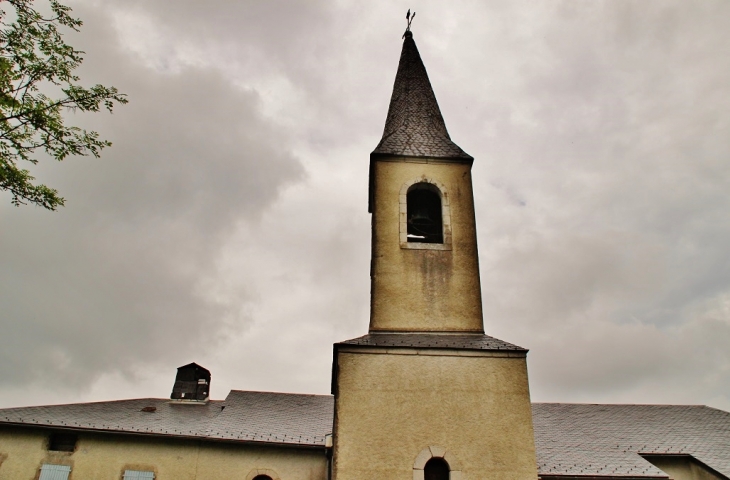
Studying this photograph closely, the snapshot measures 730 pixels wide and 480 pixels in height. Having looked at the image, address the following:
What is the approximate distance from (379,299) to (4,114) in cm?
711

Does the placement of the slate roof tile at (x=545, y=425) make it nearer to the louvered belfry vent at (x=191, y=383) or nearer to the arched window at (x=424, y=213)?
the louvered belfry vent at (x=191, y=383)

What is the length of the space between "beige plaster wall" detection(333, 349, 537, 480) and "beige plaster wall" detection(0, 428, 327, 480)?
7434mm

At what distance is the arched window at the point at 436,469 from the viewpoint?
28.3 ft

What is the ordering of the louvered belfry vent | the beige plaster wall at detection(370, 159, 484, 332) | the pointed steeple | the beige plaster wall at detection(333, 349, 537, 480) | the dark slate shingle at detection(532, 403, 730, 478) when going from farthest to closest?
1. the louvered belfry vent
2. the dark slate shingle at detection(532, 403, 730, 478)
3. the pointed steeple
4. the beige plaster wall at detection(370, 159, 484, 332)
5. the beige plaster wall at detection(333, 349, 537, 480)

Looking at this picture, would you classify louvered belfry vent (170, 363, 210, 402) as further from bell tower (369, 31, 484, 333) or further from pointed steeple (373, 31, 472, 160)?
pointed steeple (373, 31, 472, 160)

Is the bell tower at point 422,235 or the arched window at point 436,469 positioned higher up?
the bell tower at point 422,235

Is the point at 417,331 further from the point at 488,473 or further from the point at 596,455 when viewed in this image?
the point at 596,455

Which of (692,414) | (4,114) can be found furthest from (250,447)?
(692,414)

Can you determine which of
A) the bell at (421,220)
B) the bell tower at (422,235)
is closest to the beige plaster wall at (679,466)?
the bell tower at (422,235)

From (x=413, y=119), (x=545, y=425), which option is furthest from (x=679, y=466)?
(x=413, y=119)

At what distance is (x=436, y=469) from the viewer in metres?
8.69

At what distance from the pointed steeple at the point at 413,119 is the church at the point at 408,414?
6cm

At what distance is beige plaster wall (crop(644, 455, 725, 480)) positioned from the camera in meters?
15.2

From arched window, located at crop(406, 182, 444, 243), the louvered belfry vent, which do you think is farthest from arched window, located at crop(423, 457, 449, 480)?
the louvered belfry vent
